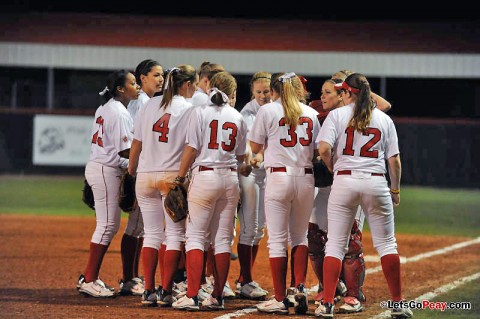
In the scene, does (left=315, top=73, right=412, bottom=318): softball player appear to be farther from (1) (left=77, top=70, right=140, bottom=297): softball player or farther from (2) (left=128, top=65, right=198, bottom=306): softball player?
(1) (left=77, top=70, right=140, bottom=297): softball player

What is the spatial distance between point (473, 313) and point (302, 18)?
27024 millimetres

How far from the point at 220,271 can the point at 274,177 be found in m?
0.84

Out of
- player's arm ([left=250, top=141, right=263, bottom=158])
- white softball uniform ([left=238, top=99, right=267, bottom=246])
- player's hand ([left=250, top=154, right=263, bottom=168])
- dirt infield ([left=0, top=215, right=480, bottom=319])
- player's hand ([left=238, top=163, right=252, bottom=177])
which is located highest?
player's arm ([left=250, top=141, right=263, bottom=158])

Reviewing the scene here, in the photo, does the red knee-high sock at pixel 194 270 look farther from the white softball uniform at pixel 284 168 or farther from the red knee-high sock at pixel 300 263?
the red knee-high sock at pixel 300 263

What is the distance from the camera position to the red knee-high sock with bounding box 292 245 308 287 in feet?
24.0

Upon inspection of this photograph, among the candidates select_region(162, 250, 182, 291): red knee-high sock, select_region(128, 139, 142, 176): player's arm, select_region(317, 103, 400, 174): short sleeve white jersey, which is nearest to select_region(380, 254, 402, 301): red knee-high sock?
select_region(317, 103, 400, 174): short sleeve white jersey

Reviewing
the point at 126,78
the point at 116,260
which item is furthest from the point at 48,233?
the point at 126,78

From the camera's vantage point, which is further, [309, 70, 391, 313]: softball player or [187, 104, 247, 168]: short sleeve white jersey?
[309, 70, 391, 313]: softball player

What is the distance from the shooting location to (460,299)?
26.3 ft

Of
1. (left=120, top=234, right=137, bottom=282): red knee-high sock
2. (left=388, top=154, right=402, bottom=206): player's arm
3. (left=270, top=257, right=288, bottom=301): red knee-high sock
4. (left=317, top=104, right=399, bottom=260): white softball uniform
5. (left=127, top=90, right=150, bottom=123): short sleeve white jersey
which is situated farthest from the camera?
(left=127, top=90, right=150, bottom=123): short sleeve white jersey

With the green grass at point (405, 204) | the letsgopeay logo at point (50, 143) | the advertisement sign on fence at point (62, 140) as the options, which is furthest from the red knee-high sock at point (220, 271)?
the letsgopeay logo at point (50, 143)

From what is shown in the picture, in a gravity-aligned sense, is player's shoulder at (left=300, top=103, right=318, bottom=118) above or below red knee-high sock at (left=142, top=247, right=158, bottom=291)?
above

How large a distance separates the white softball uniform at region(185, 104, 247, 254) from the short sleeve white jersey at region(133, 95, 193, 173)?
0.19 metres

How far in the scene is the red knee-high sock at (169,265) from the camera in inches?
287
